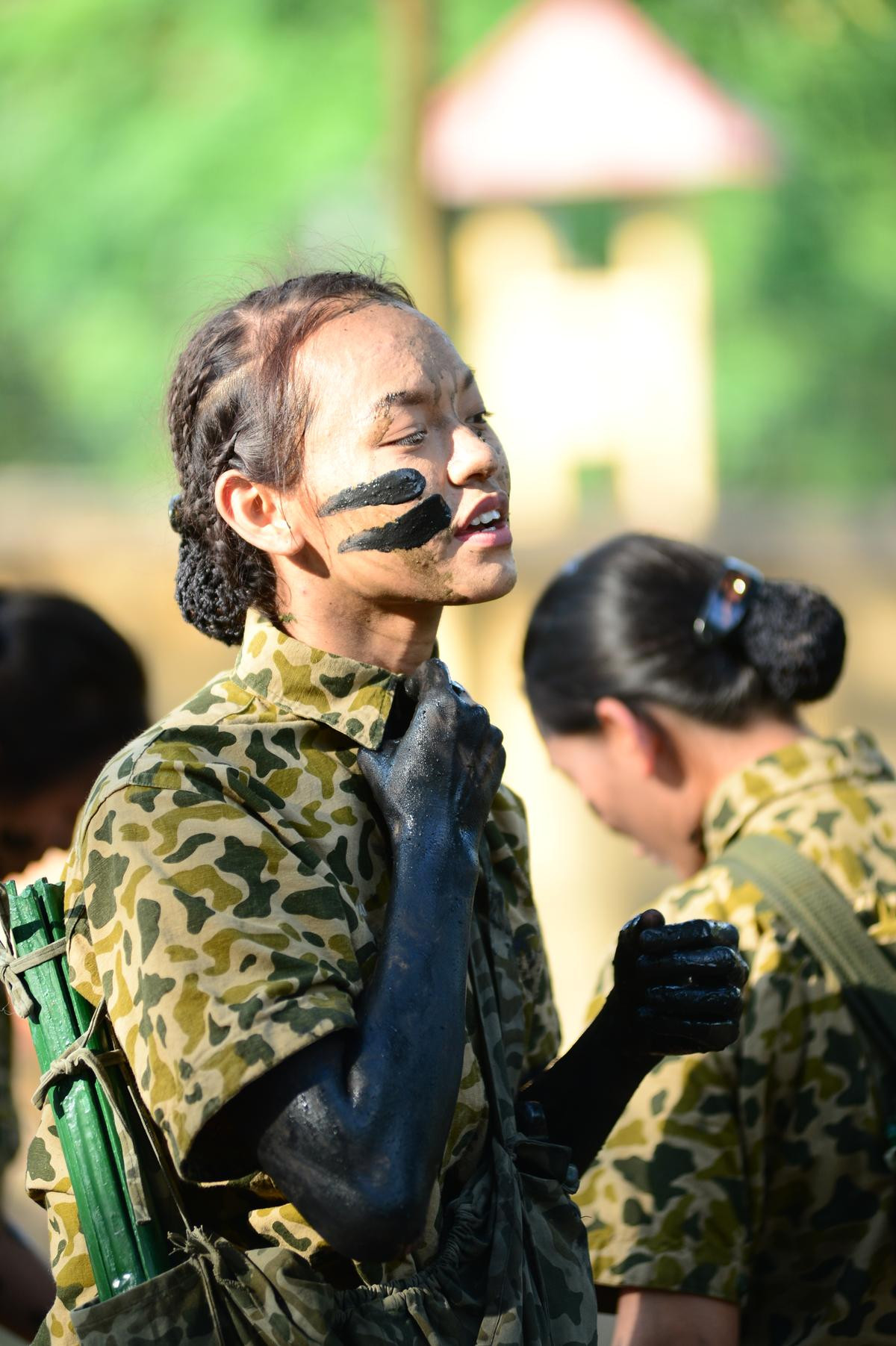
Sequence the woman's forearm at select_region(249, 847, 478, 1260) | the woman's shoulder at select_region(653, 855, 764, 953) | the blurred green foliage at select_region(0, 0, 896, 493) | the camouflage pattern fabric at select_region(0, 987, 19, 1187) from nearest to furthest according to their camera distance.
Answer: the woman's forearm at select_region(249, 847, 478, 1260)
the woman's shoulder at select_region(653, 855, 764, 953)
the camouflage pattern fabric at select_region(0, 987, 19, 1187)
the blurred green foliage at select_region(0, 0, 896, 493)

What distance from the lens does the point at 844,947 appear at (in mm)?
2619

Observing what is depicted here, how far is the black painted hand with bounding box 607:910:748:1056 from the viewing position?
2078mm

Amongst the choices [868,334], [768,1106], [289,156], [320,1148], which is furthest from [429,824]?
[868,334]

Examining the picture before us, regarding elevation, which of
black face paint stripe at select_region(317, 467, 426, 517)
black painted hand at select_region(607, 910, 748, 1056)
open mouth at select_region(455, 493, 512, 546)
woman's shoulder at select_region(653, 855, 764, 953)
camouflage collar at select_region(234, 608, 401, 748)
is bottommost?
black painted hand at select_region(607, 910, 748, 1056)

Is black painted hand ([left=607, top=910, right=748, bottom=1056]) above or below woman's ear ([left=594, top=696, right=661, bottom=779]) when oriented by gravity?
below

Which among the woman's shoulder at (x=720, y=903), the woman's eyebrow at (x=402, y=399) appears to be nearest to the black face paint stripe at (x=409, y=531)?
the woman's eyebrow at (x=402, y=399)

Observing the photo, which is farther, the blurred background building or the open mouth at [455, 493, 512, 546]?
the blurred background building

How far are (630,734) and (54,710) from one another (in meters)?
1.12

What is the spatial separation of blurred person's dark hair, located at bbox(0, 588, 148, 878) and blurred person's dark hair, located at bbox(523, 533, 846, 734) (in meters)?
0.84

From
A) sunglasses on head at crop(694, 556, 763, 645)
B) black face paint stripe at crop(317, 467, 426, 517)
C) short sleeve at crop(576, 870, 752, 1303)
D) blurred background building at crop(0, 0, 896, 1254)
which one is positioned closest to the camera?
black face paint stripe at crop(317, 467, 426, 517)

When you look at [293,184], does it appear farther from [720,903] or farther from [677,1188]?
[677,1188]

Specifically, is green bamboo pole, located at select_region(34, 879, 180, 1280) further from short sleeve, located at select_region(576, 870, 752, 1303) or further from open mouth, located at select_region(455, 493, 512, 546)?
short sleeve, located at select_region(576, 870, 752, 1303)

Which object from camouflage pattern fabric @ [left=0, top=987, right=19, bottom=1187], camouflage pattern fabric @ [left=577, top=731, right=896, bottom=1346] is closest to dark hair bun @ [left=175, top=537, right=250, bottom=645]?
camouflage pattern fabric @ [left=577, top=731, right=896, bottom=1346]

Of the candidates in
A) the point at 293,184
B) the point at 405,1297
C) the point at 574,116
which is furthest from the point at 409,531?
the point at 293,184
